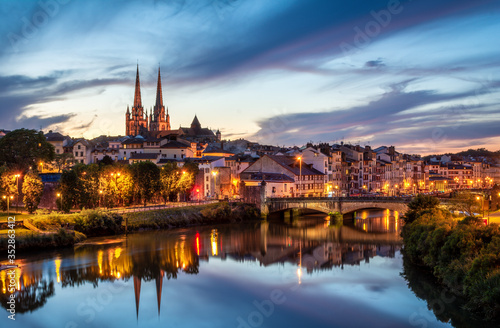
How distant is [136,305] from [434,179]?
4407 inches

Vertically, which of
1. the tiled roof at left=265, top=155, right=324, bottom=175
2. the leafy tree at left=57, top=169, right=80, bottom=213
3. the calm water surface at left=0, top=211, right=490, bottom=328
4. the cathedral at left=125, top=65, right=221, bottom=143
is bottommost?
the calm water surface at left=0, top=211, right=490, bottom=328

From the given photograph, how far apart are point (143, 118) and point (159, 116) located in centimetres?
600

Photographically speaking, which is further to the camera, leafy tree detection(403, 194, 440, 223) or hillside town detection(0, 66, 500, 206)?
hillside town detection(0, 66, 500, 206)

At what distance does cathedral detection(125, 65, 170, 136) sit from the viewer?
579 ft

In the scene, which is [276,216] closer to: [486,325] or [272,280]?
[272,280]

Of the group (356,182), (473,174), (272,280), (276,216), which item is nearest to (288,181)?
(276,216)

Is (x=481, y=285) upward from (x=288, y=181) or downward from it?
downward

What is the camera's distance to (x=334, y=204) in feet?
204

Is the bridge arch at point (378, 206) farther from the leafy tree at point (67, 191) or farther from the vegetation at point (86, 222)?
the leafy tree at point (67, 191)

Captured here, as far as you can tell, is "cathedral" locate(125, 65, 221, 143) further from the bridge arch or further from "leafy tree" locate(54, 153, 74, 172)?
the bridge arch

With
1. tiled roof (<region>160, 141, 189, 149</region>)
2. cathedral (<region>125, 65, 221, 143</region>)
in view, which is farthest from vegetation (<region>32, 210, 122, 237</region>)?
cathedral (<region>125, 65, 221, 143</region>)

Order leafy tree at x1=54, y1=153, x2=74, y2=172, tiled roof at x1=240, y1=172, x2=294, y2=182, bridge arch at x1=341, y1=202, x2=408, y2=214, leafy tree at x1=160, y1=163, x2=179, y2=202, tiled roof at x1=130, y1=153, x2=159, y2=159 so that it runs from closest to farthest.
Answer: bridge arch at x1=341, y1=202, x2=408, y2=214
leafy tree at x1=160, y1=163, x2=179, y2=202
tiled roof at x1=240, y1=172, x2=294, y2=182
leafy tree at x1=54, y1=153, x2=74, y2=172
tiled roof at x1=130, y1=153, x2=159, y2=159

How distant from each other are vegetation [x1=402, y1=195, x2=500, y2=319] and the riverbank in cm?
2781

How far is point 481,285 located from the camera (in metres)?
22.3
